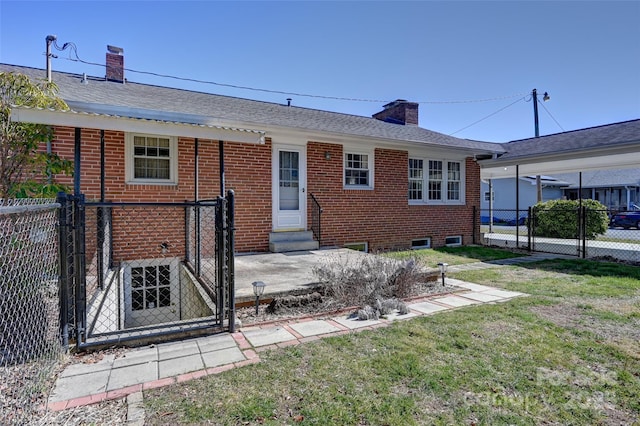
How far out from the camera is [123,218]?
6781mm

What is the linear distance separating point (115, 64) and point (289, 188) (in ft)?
20.3

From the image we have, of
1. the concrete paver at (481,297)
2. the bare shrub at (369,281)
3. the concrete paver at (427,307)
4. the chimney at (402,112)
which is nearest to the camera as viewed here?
the concrete paver at (427,307)

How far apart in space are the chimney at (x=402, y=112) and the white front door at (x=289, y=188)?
6907 millimetres

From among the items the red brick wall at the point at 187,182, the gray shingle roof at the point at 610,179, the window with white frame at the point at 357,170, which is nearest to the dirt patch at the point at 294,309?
the red brick wall at the point at 187,182

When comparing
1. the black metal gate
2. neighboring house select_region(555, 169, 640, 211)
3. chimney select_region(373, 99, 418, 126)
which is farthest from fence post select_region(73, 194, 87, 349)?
neighboring house select_region(555, 169, 640, 211)

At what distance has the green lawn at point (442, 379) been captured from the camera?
2207 millimetres

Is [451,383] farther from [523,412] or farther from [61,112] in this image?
[61,112]

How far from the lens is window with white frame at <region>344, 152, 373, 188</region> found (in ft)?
31.1

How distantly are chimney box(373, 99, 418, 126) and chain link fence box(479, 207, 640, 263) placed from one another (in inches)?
193

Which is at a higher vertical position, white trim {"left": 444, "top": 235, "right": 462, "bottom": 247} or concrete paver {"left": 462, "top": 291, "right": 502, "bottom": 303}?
white trim {"left": 444, "top": 235, "right": 462, "bottom": 247}

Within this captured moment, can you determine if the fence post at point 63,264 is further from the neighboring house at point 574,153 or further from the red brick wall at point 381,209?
the neighboring house at point 574,153

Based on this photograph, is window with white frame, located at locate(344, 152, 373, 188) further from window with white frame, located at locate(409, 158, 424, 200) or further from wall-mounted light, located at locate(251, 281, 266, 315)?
wall-mounted light, located at locate(251, 281, 266, 315)

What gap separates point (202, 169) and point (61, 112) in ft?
12.3

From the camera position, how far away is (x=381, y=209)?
999 centimetres
